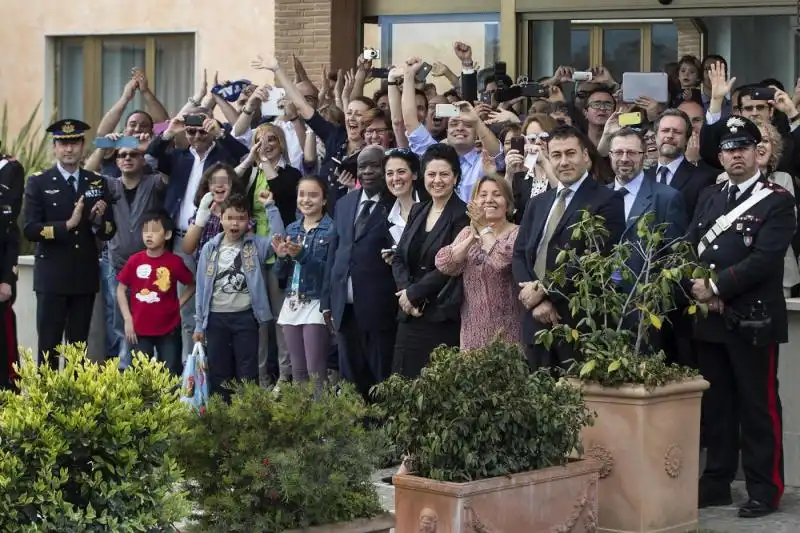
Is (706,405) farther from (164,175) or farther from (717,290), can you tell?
(164,175)

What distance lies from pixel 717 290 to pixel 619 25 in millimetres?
7190

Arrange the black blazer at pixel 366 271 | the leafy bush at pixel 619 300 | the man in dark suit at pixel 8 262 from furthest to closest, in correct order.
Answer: the man in dark suit at pixel 8 262 < the black blazer at pixel 366 271 < the leafy bush at pixel 619 300

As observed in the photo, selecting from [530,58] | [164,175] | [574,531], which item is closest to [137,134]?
[164,175]

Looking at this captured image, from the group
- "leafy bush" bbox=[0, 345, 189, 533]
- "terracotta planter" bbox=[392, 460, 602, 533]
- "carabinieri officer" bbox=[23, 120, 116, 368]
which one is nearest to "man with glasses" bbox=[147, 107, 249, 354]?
"carabinieri officer" bbox=[23, 120, 116, 368]

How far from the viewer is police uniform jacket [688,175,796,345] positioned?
28.0ft

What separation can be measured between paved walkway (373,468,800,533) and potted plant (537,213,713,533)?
0.29m

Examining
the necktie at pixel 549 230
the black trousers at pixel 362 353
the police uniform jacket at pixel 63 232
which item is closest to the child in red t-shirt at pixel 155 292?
the police uniform jacket at pixel 63 232

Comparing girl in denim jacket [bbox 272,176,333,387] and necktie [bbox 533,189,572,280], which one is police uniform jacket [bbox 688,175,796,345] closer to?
necktie [bbox 533,189,572,280]

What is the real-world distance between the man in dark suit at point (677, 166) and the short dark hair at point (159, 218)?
391cm

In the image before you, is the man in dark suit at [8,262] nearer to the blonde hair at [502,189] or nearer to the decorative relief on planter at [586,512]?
the blonde hair at [502,189]

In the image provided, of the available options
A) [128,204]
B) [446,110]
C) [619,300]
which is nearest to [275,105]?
[128,204]

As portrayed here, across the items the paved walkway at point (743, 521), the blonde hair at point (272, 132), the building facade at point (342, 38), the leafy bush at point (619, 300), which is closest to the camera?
the leafy bush at point (619, 300)

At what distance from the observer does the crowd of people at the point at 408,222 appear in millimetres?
8766

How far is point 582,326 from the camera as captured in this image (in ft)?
28.6
